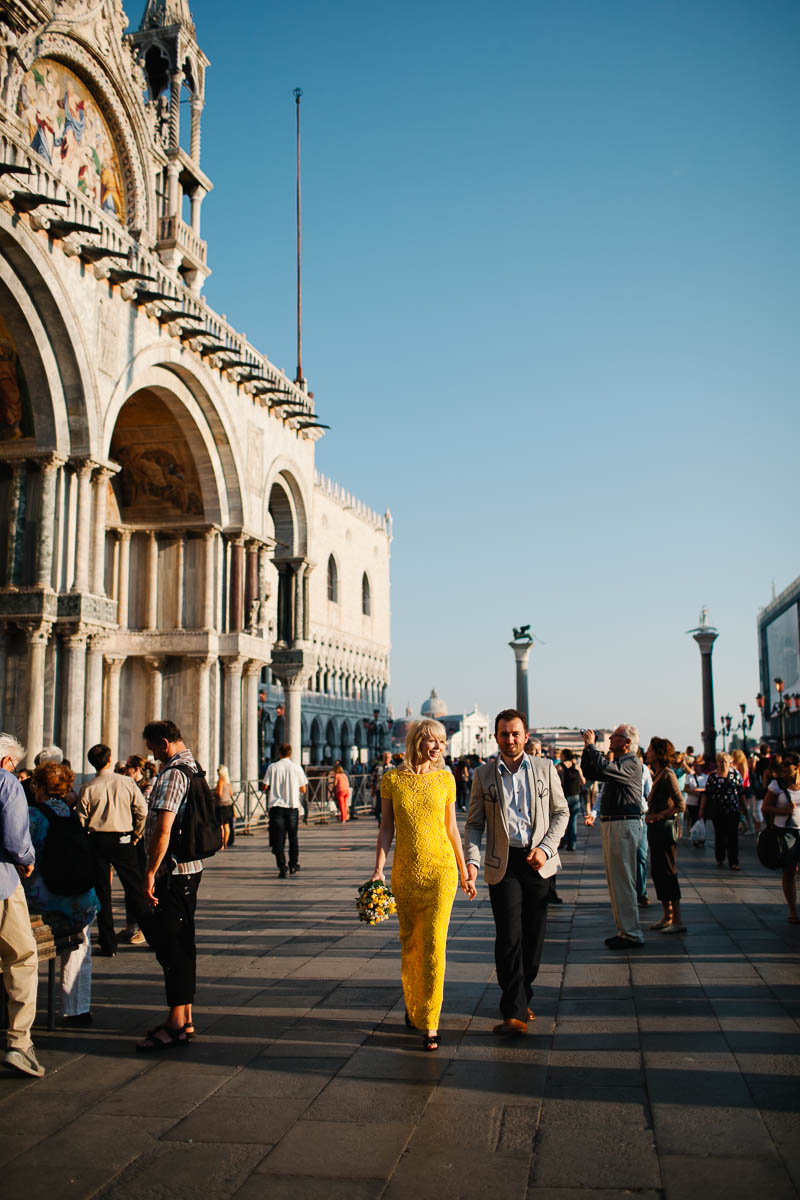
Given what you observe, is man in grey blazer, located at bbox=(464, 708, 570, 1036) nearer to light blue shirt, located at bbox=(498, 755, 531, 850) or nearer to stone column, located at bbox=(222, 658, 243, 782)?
light blue shirt, located at bbox=(498, 755, 531, 850)

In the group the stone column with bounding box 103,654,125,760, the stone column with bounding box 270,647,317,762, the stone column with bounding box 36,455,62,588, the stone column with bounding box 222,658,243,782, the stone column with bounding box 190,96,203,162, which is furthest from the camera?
the stone column with bounding box 270,647,317,762

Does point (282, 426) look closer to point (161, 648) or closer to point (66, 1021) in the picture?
point (161, 648)

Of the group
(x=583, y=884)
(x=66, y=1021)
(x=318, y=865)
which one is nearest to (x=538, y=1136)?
(x=66, y=1021)

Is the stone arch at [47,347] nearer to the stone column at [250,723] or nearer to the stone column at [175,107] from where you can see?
the stone column at [250,723]

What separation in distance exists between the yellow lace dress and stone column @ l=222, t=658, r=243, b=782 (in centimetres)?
1691

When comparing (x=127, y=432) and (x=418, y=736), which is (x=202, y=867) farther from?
(x=127, y=432)

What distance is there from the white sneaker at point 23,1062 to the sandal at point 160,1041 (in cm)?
54

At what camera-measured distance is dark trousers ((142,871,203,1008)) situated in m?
5.14

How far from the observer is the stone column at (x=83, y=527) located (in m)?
16.0

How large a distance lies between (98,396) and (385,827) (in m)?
12.9

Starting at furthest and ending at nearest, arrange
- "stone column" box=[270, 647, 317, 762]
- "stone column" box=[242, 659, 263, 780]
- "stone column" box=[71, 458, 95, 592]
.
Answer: "stone column" box=[270, 647, 317, 762], "stone column" box=[242, 659, 263, 780], "stone column" box=[71, 458, 95, 592]

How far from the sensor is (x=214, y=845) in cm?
534

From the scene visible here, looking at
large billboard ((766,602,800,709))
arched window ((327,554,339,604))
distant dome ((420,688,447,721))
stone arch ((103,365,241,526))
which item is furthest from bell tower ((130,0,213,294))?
distant dome ((420,688,447,721))

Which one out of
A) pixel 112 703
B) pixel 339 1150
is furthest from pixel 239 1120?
pixel 112 703
